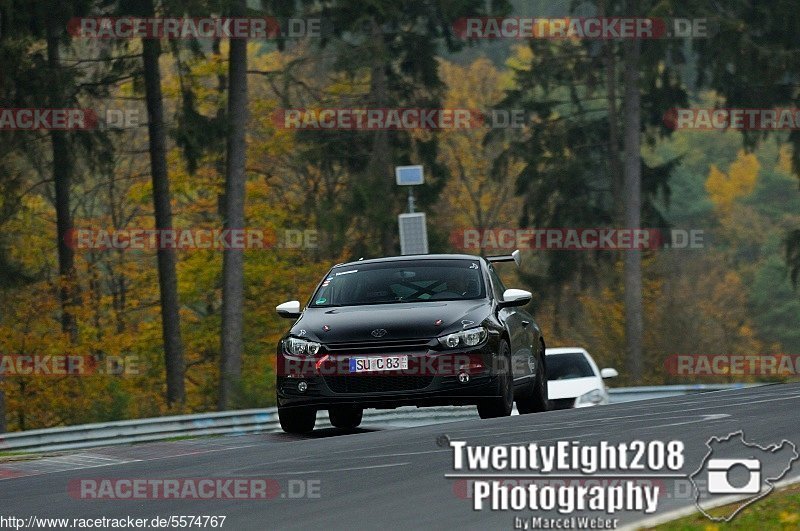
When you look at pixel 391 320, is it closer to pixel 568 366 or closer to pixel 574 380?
pixel 574 380

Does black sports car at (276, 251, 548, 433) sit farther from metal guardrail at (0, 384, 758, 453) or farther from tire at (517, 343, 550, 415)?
metal guardrail at (0, 384, 758, 453)

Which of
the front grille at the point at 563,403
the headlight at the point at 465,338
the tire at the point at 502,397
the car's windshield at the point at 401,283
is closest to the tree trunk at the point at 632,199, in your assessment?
the front grille at the point at 563,403

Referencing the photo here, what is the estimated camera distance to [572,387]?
77.0 ft

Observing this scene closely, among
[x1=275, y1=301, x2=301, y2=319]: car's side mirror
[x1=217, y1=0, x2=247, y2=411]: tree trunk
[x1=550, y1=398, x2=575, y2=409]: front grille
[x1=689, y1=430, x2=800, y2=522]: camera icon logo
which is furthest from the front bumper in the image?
[x1=217, y1=0, x2=247, y2=411]: tree trunk

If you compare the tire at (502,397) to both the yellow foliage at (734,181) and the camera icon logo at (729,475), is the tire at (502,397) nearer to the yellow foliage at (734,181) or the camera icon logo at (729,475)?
the camera icon logo at (729,475)

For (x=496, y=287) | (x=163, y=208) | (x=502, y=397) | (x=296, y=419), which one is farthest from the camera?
(x=163, y=208)

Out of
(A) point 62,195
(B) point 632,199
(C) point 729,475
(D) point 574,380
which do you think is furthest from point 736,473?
(A) point 62,195

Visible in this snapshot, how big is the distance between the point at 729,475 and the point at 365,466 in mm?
2594

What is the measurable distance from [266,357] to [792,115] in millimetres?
17710

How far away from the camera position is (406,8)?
4647 cm

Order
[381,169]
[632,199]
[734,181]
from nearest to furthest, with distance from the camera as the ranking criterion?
1. [632,199]
2. [381,169]
3. [734,181]

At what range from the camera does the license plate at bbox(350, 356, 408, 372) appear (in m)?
14.8

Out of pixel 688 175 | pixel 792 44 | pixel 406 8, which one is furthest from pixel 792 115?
pixel 688 175

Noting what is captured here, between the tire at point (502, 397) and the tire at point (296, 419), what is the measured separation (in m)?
1.66
